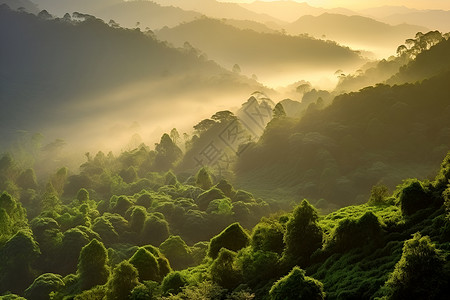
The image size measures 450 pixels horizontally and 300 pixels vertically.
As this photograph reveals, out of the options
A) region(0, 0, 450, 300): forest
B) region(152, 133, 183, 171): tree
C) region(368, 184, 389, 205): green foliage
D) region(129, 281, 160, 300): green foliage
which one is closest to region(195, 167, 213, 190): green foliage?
region(0, 0, 450, 300): forest

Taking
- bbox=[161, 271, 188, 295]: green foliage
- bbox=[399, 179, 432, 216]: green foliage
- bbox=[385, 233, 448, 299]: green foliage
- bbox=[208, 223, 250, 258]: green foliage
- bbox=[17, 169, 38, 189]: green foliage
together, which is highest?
bbox=[17, 169, 38, 189]: green foliage

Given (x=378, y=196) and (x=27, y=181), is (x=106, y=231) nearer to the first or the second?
(x=378, y=196)

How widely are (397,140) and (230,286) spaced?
314 ft

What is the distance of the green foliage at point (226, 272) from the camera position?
40.3 meters

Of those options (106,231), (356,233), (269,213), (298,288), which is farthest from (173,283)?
(269,213)

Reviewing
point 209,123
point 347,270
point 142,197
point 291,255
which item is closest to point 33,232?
point 142,197

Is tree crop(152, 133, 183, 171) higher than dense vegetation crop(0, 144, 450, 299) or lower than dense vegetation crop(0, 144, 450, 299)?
higher

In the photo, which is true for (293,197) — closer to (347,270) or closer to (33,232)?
(33,232)

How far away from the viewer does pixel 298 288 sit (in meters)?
27.6

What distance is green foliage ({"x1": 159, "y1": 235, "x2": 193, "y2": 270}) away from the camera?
224 feet

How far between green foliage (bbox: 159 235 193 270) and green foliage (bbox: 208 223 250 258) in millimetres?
21943

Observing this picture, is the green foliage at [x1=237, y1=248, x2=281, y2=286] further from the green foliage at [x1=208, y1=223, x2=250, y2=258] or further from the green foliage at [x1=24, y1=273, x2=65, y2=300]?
the green foliage at [x1=24, y1=273, x2=65, y2=300]

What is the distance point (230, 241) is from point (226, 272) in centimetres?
776

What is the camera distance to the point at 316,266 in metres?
36.0
